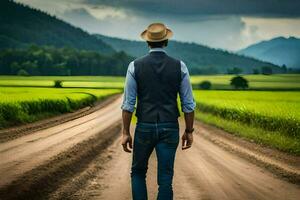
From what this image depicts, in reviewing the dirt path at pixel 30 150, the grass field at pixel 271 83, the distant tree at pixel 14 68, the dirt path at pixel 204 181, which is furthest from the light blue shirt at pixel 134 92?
the distant tree at pixel 14 68

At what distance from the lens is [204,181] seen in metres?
11.5

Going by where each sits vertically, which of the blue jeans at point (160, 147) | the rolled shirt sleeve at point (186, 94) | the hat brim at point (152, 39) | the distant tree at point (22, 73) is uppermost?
the hat brim at point (152, 39)

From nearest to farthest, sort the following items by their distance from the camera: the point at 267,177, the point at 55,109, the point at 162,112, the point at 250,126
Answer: the point at 162,112 → the point at 267,177 → the point at 250,126 → the point at 55,109

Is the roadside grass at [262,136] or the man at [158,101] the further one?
the roadside grass at [262,136]

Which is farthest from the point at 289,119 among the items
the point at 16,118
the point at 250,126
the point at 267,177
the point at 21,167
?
the point at 16,118

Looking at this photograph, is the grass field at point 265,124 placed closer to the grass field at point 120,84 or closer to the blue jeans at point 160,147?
the blue jeans at point 160,147

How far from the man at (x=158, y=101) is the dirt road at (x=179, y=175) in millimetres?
2900

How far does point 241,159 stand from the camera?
15.9 metres

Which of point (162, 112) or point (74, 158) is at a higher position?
point (162, 112)

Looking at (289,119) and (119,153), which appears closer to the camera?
(119,153)

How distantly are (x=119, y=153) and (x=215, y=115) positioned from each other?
19.8 m

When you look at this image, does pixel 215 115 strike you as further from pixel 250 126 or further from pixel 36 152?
pixel 36 152

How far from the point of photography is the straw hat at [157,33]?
23.0ft

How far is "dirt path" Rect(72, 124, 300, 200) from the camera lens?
10.1 metres
